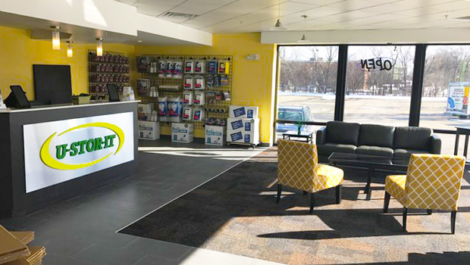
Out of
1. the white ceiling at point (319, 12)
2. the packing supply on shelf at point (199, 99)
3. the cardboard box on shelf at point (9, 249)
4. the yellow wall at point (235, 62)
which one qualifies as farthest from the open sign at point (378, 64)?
the cardboard box on shelf at point (9, 249)

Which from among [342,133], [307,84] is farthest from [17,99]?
[307,84]

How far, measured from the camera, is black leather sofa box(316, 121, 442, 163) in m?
7.35

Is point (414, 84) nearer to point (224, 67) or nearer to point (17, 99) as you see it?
point (224, 67)

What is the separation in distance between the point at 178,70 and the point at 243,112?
6.67 ft

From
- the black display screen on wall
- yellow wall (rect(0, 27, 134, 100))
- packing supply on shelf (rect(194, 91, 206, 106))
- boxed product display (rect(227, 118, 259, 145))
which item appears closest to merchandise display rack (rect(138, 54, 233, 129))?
packing supply on shelf (rect(194, 91, 206, 106))

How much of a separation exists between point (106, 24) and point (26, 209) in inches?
113

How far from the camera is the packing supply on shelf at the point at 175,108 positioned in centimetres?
1038

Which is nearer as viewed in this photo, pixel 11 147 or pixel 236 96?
pixel 11 147

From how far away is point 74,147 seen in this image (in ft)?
18.1

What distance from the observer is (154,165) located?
758 cm

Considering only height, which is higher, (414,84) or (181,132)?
(414,84)

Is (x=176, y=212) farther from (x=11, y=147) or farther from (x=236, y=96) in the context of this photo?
(x=236, y=96)

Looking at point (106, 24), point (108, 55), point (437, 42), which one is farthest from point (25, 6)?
point (437, 42)

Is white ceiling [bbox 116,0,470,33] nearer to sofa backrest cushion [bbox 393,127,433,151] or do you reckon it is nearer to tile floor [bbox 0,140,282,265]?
sofa backrest cushion [bbox 393,127,433,151]
